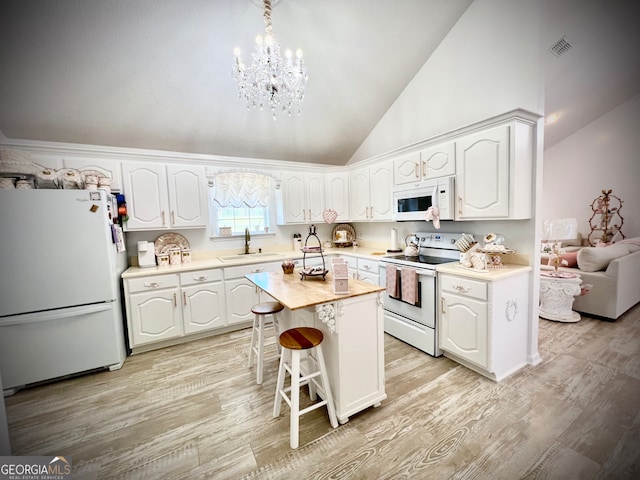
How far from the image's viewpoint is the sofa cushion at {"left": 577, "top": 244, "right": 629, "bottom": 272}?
10.8ft

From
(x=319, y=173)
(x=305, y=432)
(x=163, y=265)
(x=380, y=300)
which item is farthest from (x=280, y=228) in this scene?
(x=305, y=432)

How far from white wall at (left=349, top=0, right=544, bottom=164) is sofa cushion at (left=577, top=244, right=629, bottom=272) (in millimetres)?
2256

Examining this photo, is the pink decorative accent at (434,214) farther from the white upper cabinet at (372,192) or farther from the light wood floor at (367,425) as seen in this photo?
the light wood floor at (367,425)

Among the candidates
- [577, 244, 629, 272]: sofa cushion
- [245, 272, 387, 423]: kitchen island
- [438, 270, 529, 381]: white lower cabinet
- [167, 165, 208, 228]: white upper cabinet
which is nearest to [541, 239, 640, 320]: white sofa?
[577, 244, 629, 272]: sofa cushion

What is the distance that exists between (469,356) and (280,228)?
9.67ft

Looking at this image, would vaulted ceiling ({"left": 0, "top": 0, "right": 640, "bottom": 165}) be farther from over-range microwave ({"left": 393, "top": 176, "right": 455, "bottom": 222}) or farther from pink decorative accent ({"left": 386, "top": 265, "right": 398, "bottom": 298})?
pink decorative accent ({"left": 386, "top": 265, "right": 398, "bottom": 298})

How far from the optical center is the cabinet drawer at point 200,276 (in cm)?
296

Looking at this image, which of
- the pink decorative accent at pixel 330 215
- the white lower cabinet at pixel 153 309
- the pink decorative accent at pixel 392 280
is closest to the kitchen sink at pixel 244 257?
the white lower cabinet at pixel 153 309

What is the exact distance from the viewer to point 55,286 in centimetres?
224

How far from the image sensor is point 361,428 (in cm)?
172

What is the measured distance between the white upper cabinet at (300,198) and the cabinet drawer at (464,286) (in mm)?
2205

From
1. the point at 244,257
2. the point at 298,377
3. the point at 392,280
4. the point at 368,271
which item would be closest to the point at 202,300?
the point at 244,257

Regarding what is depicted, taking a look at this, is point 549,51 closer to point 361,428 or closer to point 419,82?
point 419,82

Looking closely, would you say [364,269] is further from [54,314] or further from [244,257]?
[54,314]
